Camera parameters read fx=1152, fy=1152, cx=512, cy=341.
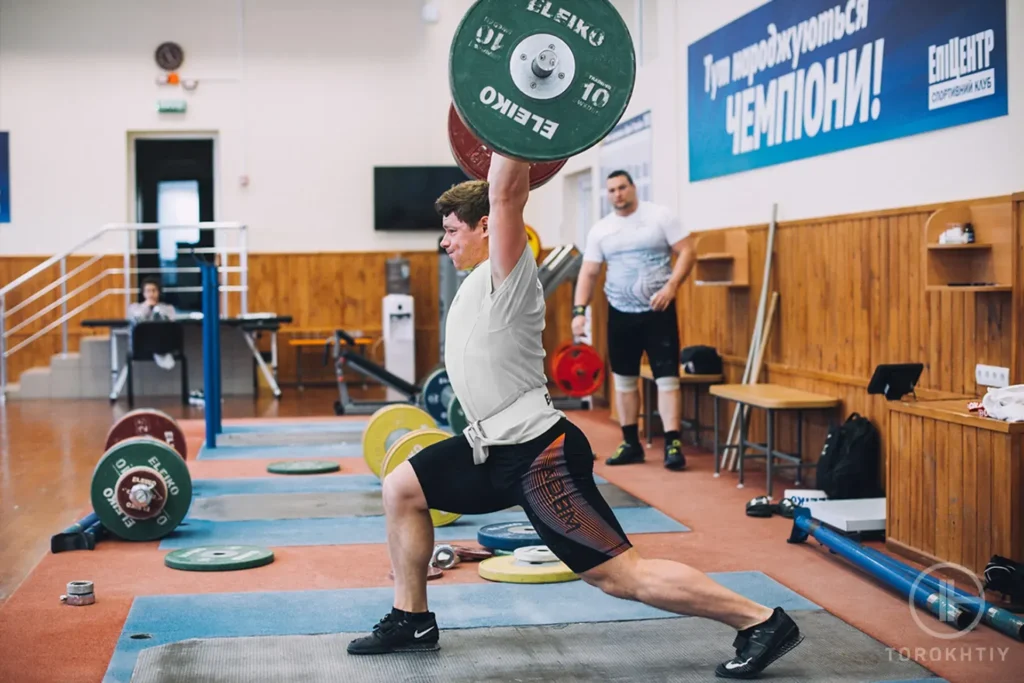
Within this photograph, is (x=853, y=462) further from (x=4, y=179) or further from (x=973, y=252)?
(x=4, y=179)

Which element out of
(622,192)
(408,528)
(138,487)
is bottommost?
(138,487)

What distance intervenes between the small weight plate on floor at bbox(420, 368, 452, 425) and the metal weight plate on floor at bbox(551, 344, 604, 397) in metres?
0.80

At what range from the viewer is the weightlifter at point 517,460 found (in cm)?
253

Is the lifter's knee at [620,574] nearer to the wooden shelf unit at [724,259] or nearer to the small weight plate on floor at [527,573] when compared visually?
the small weight plate on floor at [527,573]

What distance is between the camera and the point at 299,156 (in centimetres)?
1137

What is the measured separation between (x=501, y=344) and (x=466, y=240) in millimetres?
265

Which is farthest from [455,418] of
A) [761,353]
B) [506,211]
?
[506,211]

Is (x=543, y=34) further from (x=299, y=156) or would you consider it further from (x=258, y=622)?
(x=299, y=156)

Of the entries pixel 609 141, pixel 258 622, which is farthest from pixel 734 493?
pixel 609 141

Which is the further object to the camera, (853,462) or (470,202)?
(853,462)

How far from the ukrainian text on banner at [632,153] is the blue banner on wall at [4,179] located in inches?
232

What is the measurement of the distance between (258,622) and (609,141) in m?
5.98

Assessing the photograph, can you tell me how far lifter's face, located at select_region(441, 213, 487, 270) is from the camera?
266cm

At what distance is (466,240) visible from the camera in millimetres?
2666
